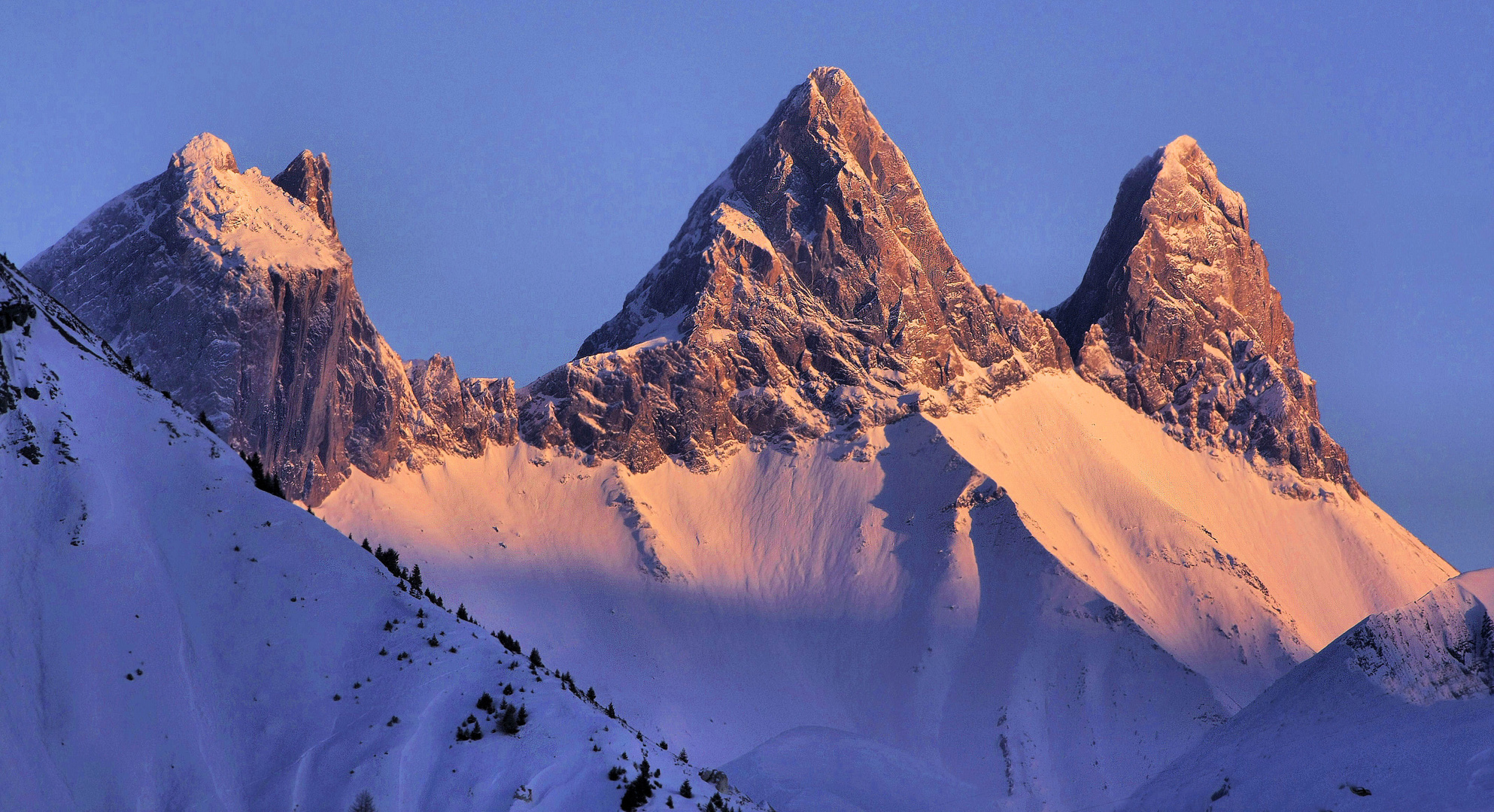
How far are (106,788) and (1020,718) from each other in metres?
147

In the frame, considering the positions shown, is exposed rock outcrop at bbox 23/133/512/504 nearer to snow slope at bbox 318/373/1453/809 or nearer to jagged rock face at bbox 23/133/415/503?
jagged rock face at bbox 23/133/415/503

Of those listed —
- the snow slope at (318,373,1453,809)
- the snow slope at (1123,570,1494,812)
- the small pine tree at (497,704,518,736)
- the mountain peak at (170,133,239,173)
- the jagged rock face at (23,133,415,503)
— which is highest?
the mountain peak at (170,133,239,173)

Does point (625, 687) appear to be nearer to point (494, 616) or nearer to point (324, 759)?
point (494, 616)

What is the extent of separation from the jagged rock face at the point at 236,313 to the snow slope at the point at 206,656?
134550 mm

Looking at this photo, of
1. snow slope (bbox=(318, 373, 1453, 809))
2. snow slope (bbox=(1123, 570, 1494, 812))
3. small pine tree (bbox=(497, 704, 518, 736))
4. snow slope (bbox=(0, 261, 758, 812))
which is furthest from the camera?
snow slope (bbox=(318, 373, 1453, 809))

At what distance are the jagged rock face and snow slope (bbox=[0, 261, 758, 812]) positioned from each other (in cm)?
13455

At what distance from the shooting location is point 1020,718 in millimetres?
170000

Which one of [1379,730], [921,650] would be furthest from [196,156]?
[1379,730]

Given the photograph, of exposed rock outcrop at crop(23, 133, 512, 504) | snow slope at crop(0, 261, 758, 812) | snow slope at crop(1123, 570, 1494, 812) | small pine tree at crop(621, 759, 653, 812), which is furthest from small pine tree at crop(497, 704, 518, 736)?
exposed rock outcrop at crop(23, 133, 512, 504)

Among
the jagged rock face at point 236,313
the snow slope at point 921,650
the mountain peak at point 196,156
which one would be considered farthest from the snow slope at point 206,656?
the mountain peak at point 196,156

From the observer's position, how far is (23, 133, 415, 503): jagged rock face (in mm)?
178750

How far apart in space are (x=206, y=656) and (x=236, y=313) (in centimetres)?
15096

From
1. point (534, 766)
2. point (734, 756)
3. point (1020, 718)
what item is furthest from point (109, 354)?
point (1020, 718)

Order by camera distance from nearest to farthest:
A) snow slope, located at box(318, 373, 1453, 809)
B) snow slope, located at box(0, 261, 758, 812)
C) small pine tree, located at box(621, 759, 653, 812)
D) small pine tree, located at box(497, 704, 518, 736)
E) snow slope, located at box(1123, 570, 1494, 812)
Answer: snow slope, located at box(1123, 570, 1494, 812)
small pine tree, located at box(621, 759, 653, 812)
snow slope, located at box(0, 261, 758, 812)
small pine tree, located at box(497, 704, 518, 736)
snow slope, located at box(318, 373, 1453, 809)
